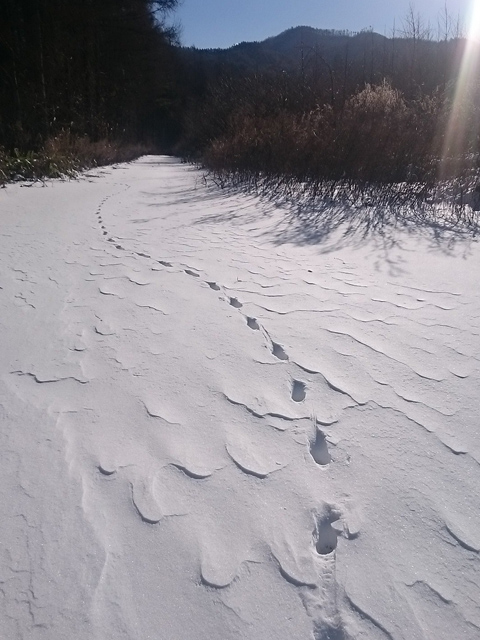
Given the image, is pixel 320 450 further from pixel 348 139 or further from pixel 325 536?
pixel 348 139

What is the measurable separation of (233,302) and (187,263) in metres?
0.88

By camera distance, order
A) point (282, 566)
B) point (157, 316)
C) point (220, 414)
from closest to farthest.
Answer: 1. point (282, 566)
2. point (220, 414)
3. point (157, 316)

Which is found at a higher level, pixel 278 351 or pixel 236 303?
pixel 236 303

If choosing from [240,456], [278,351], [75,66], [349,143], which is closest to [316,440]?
[240,456]

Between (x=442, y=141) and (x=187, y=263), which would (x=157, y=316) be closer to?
(x=187, y=263)

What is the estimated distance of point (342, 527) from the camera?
46.3 inches

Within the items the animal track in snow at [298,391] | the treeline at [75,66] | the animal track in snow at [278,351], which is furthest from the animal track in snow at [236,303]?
the treeline at [75,66]

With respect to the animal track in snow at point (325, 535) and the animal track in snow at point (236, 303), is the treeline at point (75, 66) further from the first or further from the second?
the animal track in snow at point (325, 535)

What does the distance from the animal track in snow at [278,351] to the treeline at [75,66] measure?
780 centimetres

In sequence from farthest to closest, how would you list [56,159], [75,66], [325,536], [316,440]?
[75,66], [56,159], [316,440], [325,536]

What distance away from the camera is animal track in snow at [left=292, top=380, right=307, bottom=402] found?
1.72 meters

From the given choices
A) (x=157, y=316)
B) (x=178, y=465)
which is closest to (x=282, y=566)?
(x=178, y=465)

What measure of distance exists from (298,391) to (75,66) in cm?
1495

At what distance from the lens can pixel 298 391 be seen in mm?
1764
